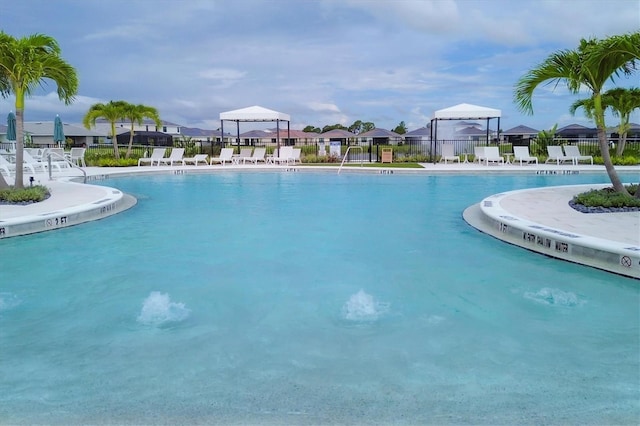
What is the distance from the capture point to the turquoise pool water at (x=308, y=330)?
2484 millimetres

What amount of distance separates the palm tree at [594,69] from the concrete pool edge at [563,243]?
98.2 inches

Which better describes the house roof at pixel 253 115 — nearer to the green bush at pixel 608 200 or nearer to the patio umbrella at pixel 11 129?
the patio umbrella at pixel 11 129

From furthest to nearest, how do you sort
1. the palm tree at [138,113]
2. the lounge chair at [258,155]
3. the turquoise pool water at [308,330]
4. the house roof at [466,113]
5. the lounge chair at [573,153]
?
the lounge chair at [258,155], the palm tree at [138,113], the house roof at [466,113], the lounge chair at [573,153], the turquoise pool water at [308,330]

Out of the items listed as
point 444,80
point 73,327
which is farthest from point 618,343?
point 444,80

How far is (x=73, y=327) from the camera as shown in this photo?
3.58 meters

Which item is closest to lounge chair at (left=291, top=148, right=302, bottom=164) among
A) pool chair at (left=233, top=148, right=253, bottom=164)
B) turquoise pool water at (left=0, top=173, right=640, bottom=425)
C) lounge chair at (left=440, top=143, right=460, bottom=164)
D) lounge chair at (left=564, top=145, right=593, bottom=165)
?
pool chair at (left=233, top=148, right=253, bottom=164)

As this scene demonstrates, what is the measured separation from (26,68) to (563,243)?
8852 mm

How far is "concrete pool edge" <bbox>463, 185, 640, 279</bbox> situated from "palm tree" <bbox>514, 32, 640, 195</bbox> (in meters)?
2.49

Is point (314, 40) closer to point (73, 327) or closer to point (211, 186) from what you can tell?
point (211, 186)

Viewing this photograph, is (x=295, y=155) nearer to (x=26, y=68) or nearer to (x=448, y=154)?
(x=448, y=154)

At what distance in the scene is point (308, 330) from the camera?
3.54 metres

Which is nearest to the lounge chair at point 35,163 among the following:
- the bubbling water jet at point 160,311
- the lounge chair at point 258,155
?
the lounge chair at point 258,155

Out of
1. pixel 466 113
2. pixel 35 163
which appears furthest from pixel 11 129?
pixel 466 113

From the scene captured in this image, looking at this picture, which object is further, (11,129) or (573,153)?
(573,153)
